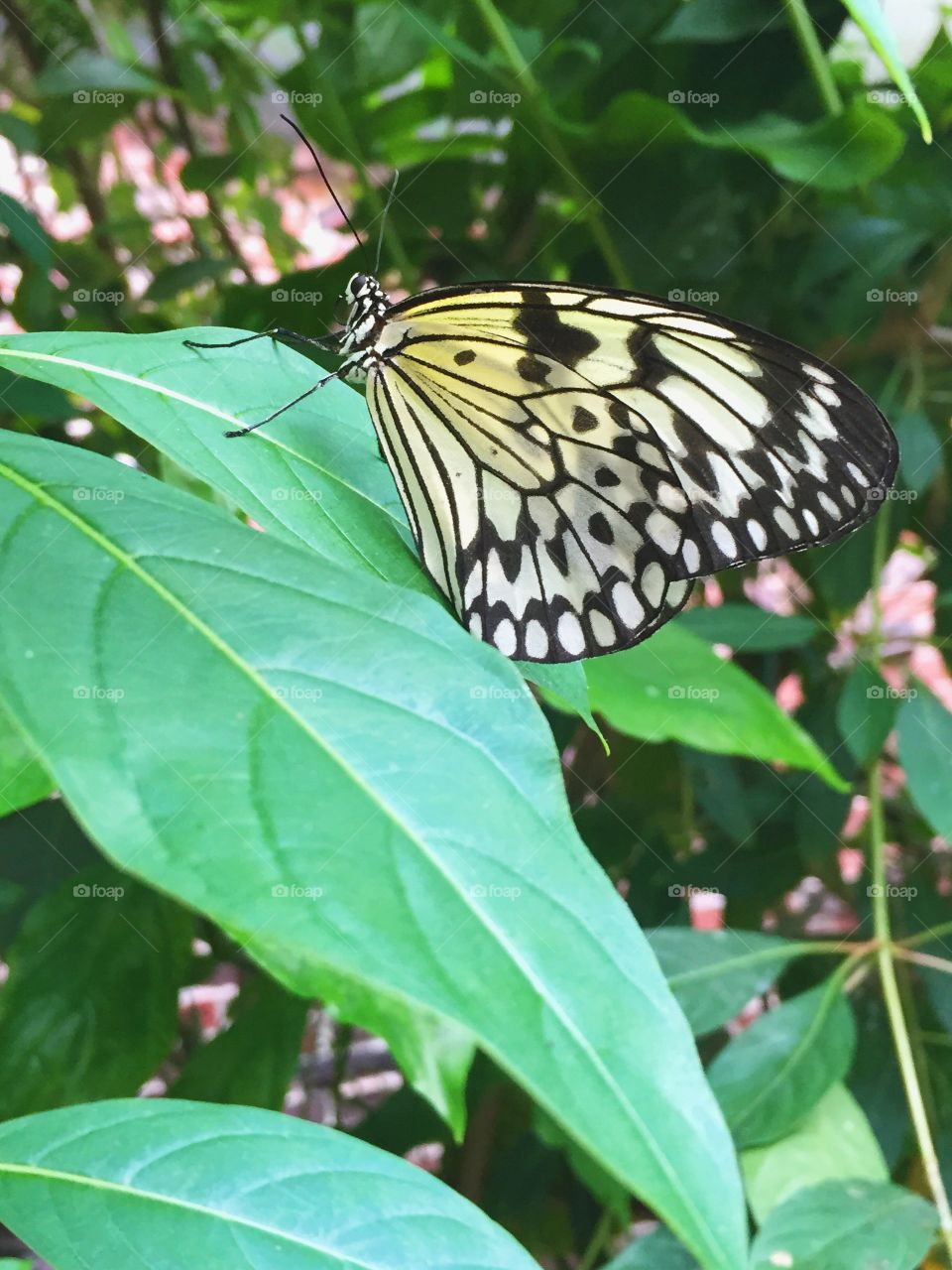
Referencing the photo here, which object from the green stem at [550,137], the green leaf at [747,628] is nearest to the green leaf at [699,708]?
the green leaf at [747,628]

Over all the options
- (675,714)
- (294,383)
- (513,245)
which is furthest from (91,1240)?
(513,245)

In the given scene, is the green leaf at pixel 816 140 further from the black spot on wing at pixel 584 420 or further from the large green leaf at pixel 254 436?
the large green leaf at pixel 254 436

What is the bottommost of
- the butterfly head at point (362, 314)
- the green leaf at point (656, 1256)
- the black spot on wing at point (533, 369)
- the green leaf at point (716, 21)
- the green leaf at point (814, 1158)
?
the green leaf at point (656, 1256)

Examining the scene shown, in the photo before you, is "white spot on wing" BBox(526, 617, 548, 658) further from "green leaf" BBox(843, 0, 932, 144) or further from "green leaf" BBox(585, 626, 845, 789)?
"green leaf" BBox(843, 0, 932, 144)

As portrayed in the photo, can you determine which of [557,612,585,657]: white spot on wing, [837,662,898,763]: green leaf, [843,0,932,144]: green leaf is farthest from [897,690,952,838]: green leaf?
[843,0,932,144]: green leaf

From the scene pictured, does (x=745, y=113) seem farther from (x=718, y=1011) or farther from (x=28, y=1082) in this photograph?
(x=28, y=1082)

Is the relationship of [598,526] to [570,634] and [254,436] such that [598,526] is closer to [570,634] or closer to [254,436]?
[570,634]
